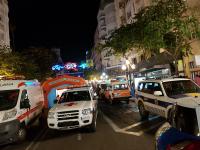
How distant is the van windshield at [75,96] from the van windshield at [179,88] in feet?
13.0

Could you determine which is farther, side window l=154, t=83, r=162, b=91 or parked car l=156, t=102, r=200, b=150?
side window l=154, t=83, r=162, b=91

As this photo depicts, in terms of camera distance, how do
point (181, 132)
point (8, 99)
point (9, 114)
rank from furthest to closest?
1. point (8, 99)
2. point (9, 114)
3. point (181, 132)

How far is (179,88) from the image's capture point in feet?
40.7

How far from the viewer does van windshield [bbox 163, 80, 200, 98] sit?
1211 cm

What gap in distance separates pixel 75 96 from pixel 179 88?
5221mm

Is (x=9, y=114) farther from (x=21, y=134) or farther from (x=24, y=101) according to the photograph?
(x=24, y=101)

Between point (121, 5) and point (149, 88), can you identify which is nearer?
point (149, 88)

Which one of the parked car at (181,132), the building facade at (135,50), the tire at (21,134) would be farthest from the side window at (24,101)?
the building facade at (135,50)

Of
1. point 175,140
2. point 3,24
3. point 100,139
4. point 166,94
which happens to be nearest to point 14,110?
point 100,139

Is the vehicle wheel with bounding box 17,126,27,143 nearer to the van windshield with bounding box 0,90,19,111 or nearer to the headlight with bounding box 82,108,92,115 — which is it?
the van windshield with bounding box 0,90,19,111

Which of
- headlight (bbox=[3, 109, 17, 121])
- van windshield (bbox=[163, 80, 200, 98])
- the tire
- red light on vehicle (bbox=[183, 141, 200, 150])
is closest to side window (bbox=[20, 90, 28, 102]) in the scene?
headlight (bbox=[3, 109, 17, 121])

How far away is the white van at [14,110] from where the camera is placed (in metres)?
11.0

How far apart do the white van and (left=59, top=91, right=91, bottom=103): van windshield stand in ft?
5.65

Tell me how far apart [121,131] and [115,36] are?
48.6 feet
